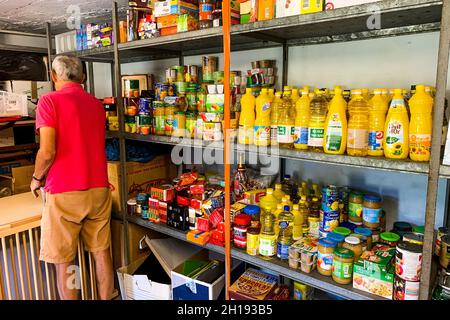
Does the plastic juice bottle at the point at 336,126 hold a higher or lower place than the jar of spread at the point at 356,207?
higher

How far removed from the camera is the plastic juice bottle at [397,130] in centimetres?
127

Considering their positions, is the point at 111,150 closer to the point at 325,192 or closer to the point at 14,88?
the point at 14,88

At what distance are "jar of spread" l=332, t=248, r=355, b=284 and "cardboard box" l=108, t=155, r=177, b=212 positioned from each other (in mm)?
1574

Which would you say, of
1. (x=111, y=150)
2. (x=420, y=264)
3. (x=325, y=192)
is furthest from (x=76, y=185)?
(x=420, y=264)

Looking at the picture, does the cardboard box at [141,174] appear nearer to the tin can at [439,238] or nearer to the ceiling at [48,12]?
the ceiling at [48,12]

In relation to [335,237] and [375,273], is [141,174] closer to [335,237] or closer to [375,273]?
[335,237]

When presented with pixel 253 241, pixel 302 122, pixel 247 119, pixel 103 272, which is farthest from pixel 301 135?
pixel 103 272

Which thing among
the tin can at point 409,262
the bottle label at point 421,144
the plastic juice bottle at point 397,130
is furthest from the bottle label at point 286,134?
the tin can at point 409,262

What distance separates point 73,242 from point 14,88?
176 centimetres

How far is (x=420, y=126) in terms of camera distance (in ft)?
4.06

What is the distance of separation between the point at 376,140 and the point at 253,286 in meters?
1.03

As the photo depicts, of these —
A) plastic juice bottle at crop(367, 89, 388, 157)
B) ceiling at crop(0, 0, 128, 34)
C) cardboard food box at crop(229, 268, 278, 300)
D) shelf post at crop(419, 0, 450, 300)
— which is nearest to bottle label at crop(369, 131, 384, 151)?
plastic juice bottle at crop(367, 89, 388, 157)

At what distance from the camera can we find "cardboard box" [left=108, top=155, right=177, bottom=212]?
2467 mm

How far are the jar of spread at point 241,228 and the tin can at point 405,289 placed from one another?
0.73 meters
